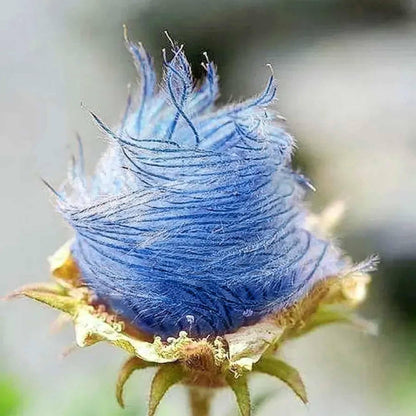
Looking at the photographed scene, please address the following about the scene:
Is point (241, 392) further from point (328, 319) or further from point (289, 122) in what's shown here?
point (289, 122)

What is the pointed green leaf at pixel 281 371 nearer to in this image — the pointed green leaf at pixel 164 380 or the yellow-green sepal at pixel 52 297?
the pointed green leaf at pixel 164 380

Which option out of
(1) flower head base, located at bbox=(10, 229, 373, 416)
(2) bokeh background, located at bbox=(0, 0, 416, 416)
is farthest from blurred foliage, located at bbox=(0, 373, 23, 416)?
(2) bokeh background, located at bbox=(0, 0, 416, 416)

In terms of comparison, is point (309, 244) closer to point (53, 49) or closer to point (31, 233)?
point (31, 233)

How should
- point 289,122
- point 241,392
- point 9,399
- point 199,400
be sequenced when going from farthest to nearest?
point 289,122 → point 9,399 → point 199,400 → point 241,392

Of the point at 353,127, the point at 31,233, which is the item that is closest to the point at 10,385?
the point at 31,233

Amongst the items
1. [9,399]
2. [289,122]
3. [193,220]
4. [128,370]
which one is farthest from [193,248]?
[289,122]

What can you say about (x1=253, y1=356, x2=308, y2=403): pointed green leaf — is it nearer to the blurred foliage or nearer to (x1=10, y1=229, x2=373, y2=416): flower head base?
(x1=10, y1=229, x2=373, y2=416): flower head base
